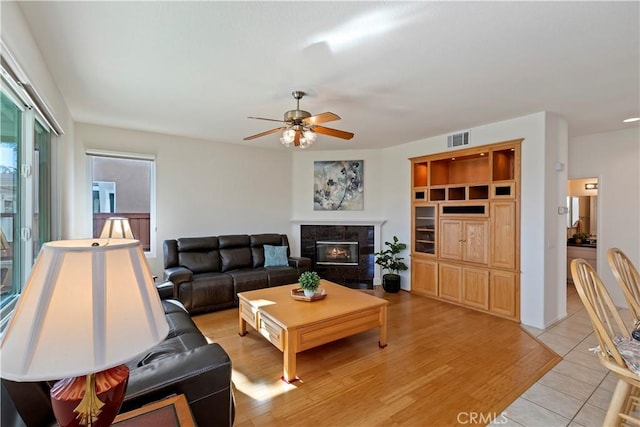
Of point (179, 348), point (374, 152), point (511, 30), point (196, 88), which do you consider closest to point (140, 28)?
point (196, 88)

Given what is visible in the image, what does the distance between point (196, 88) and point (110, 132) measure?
2294 millimetres

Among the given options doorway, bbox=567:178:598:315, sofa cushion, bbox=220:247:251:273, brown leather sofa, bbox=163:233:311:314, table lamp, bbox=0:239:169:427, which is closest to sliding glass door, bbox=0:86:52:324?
table lamp, bbox=0:239:169:427

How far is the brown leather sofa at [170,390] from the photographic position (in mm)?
1137

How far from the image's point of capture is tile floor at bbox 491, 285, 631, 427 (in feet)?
6.70

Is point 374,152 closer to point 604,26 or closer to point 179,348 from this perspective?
point 604,26

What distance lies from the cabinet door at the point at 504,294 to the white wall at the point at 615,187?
189cm

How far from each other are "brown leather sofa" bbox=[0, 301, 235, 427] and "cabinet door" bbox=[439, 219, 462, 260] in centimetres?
386

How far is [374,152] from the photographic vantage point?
5.71 metres

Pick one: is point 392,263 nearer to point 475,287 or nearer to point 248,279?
point 475,287

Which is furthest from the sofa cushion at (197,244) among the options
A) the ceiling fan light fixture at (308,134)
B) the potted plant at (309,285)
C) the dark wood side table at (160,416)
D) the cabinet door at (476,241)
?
the cabinet door at (476,241)

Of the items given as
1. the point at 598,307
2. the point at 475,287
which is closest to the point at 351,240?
the point at 475,287

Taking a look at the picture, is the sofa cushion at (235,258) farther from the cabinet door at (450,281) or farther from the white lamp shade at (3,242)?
the cabinet door at (450,281)

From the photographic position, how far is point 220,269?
469cm

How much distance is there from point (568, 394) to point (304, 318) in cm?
213
